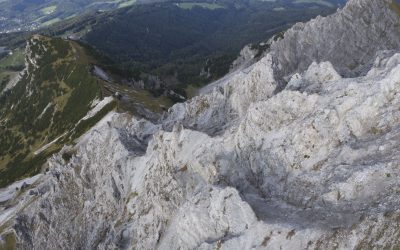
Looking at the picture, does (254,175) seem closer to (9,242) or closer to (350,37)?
(9,242)

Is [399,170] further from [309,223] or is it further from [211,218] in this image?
[211,218]

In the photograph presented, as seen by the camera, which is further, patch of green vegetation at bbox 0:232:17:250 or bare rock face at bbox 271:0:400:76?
bare rock face at bbox 271:0:400:76

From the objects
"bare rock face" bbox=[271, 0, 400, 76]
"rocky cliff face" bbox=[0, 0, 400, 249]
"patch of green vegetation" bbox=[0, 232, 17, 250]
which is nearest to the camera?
"rocky cliff face" bbox=[0, 0, 400, 249]

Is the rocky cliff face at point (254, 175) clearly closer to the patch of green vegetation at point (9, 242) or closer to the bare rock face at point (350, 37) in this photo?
the patch of green vegetation at point (9, 242)

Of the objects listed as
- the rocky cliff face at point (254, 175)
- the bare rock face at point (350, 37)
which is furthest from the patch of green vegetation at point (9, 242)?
the bare rock face at point (350, 37)

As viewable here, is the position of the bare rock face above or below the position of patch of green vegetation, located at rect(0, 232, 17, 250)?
above

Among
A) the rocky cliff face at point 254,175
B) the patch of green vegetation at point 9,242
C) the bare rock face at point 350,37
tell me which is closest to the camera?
the rocky cliff face at point 254,175

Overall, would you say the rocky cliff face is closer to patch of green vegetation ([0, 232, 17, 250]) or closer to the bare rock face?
patch of green vegetation ([0, 232, 17, 250])

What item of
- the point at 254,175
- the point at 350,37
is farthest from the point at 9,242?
the point at 350,37

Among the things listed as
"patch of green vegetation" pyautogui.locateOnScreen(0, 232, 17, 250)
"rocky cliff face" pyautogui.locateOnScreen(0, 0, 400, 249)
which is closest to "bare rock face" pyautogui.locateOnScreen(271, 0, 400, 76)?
"rocky cliff face" pyautogui.locateOnScreen(0, 0, 400, 249)
